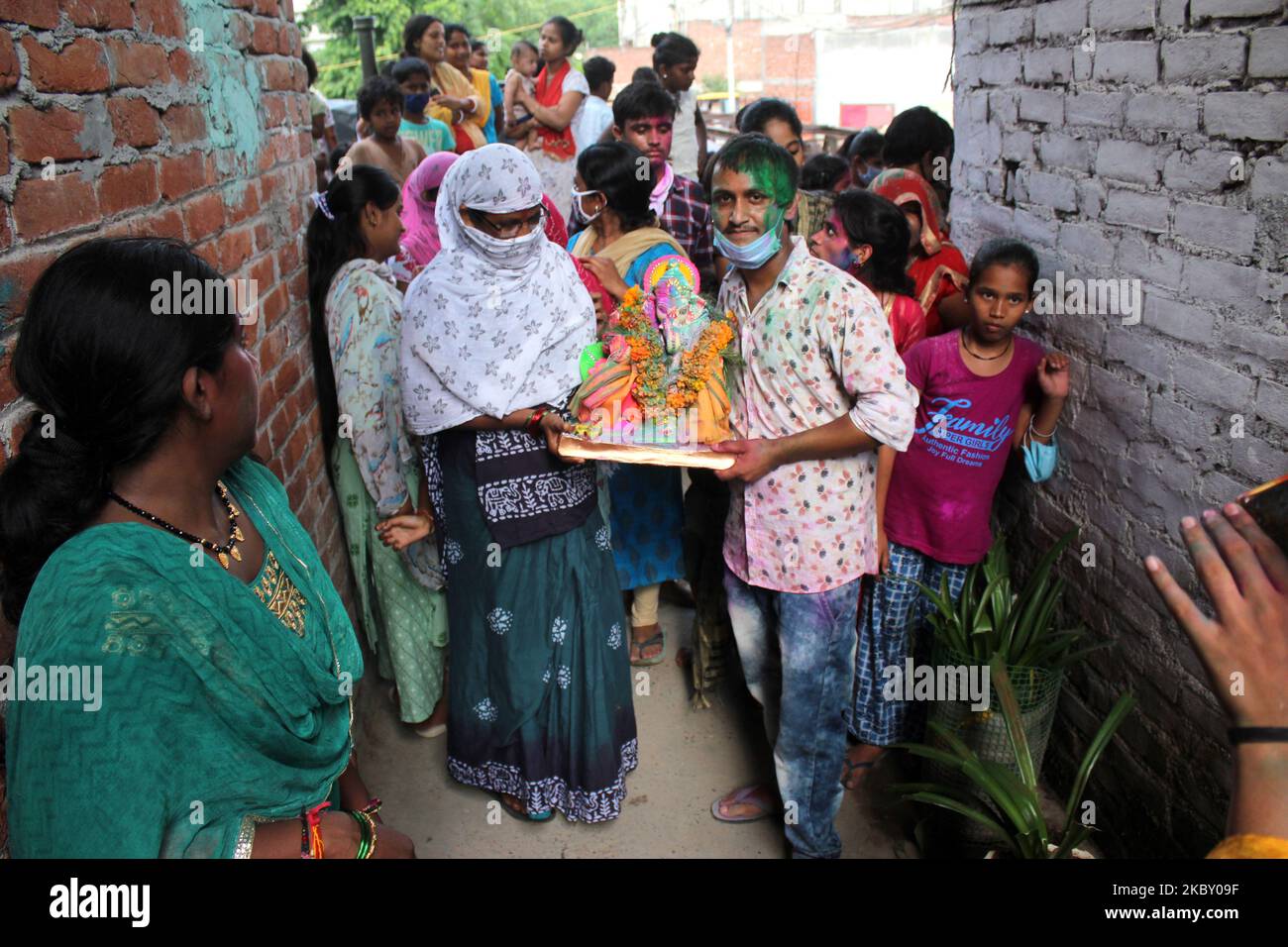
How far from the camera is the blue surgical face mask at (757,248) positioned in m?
2.78

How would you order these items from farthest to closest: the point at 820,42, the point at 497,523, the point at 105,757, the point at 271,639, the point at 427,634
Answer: the point at 820,42
the point at 427,634
the point at 497,523
the point at 271,639
the point at 105,757

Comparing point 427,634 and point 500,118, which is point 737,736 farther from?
point 500,118

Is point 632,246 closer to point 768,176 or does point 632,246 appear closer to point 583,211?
point 583,211

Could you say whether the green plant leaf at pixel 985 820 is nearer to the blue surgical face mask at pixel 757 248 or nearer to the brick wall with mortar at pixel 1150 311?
the brick wall with mortar at pixel 1150 311

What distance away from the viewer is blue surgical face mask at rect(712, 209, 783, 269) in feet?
9.13

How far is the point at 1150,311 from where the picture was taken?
280 cm

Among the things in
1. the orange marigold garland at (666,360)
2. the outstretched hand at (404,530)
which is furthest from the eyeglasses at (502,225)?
the outstretched hand at (404,530)

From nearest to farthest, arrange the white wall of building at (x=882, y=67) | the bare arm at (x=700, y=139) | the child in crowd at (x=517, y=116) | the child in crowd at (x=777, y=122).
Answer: the child in crowd at (x=777, y=122) → the child in crowd at (x=517, y=116) → the bare arm at (x=700, y=139) → the white wall of building at (x=882, y=67)

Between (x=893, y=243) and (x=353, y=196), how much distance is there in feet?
6.81

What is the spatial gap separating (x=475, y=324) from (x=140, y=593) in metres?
1.73

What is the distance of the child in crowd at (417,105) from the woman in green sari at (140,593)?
604cm
